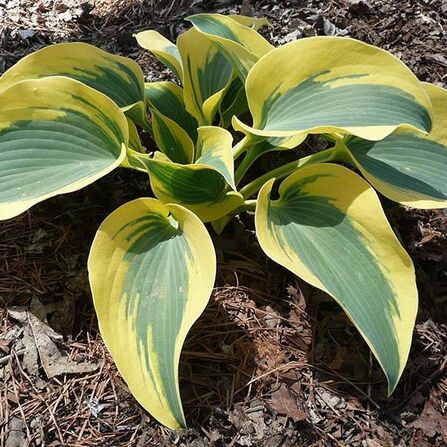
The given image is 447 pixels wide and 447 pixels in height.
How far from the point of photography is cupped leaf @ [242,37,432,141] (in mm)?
1301

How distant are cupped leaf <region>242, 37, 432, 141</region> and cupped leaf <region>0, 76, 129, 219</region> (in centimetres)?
35

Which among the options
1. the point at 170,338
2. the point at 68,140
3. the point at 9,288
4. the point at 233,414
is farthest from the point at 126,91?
the point at 233,414

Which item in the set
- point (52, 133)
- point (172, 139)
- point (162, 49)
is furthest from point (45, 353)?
point (162, 49)

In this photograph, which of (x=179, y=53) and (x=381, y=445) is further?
(x=179, y=53)

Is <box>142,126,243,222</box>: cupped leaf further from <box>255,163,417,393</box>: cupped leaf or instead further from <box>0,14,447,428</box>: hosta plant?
<box>255,163,417,393</box>: cupped leaf

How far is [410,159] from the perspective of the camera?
153 centimetres

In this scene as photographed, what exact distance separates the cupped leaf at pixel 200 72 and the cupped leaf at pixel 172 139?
8 cm

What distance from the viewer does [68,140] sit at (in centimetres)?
139

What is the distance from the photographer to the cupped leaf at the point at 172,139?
1636 mm

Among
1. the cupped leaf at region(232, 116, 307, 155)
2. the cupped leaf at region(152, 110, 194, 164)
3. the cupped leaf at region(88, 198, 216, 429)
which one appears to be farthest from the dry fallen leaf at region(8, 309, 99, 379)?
the cupped leaf at region(232, 116, 307, 155)

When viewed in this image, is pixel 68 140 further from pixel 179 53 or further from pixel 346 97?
pixel 346 97

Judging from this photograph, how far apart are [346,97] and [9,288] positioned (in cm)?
96

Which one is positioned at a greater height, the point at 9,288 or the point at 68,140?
the point at 68,140

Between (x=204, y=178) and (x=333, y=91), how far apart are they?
37 centimetres
